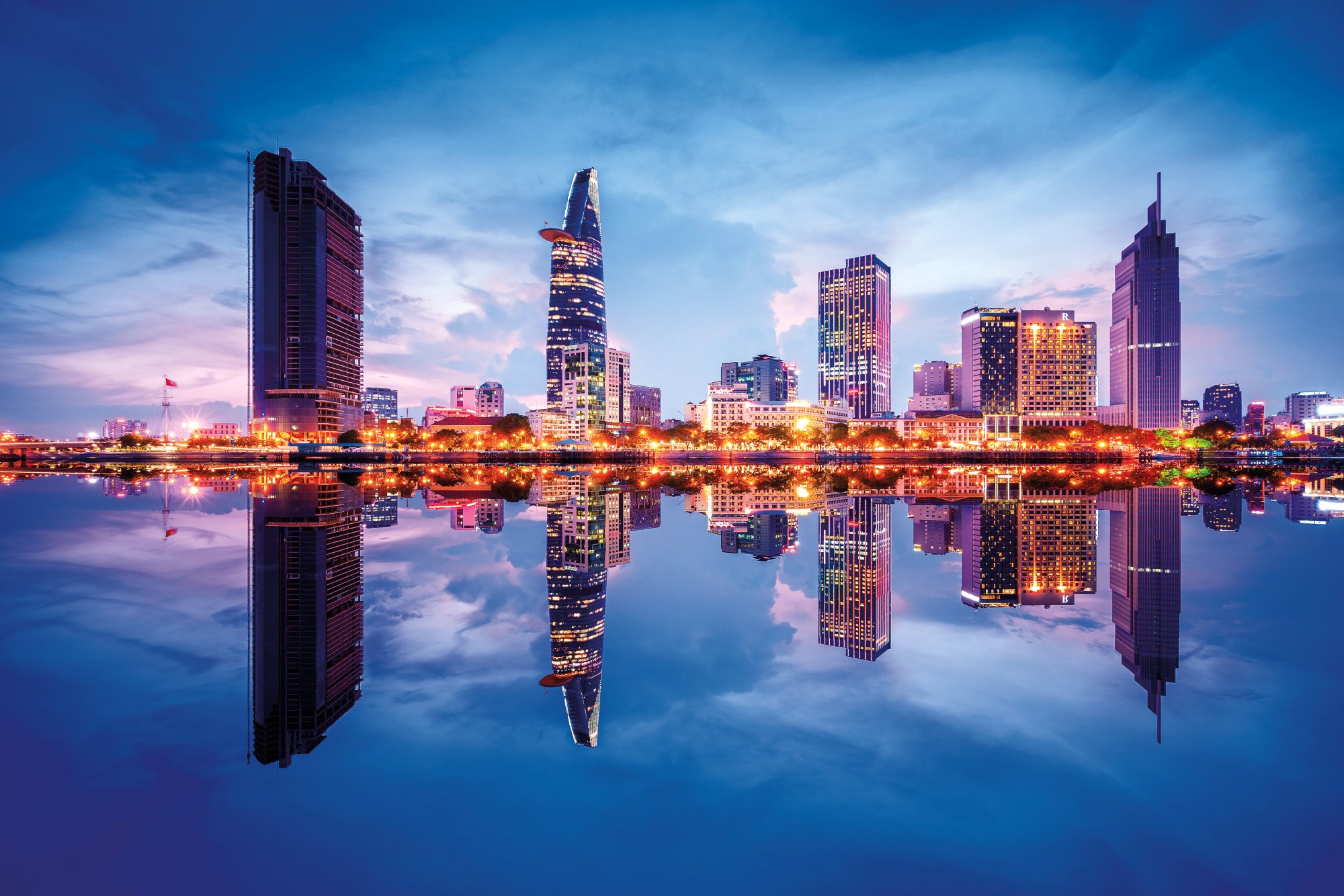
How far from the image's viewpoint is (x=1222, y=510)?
29.0 m

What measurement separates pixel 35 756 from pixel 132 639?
171 inches

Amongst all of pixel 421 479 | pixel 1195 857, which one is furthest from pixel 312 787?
pixel 421 479

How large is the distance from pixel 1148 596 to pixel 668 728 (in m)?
11.0

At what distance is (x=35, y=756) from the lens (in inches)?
224

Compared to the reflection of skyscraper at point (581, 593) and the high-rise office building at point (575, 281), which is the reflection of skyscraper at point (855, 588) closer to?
the reflection of skyscraper at point (581, 593)

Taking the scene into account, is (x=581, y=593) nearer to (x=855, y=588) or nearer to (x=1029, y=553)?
(x=855, y=588)

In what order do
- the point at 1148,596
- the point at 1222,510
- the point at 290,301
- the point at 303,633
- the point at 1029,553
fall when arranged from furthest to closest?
1. the point at 290,301
2. the point at 1222,510
3. the point at 1029,553
4. the point at 1148,596
5. the point at 303,633

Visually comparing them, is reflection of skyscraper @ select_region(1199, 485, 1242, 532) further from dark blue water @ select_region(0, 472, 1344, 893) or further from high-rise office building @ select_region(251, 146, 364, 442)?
high-rise office building @ select_region(251, 146, 364, 442)

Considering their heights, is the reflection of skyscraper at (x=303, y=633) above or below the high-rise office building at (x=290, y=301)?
below

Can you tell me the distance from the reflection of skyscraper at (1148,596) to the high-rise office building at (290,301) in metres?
132

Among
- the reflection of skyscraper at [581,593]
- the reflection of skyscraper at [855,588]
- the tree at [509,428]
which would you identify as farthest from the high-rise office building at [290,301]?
the reflection of skyscraper at [855,588]

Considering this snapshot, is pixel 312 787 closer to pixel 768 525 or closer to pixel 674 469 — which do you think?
pixel 768 525

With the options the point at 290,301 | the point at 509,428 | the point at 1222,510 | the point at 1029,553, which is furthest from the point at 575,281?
the point at 1029,553

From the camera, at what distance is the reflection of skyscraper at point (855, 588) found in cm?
947
